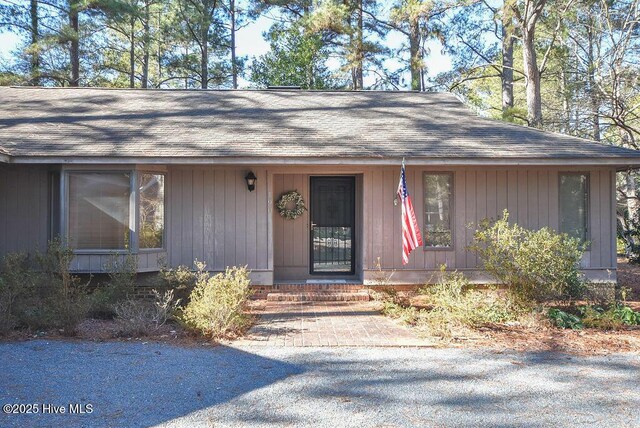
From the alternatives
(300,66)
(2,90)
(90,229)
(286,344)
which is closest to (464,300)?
(286,344)

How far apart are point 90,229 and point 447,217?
20.8 ft

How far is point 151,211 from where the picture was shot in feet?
29.7

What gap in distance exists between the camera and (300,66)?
2112cm

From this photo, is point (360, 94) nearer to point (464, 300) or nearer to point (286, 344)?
point (464, 300)

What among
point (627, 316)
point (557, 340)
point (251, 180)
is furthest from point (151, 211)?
point (627, 316)

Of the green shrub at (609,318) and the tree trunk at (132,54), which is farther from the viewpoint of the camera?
the tree trunk at (132,54)

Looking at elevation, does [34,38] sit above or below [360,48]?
above

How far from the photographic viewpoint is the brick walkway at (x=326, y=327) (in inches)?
248

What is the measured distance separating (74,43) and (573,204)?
19.6m

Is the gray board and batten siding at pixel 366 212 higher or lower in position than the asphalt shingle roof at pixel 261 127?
lower

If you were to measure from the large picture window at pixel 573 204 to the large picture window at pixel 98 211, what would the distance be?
788 cm

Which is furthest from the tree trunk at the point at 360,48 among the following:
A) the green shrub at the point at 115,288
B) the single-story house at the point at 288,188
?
the green shrub at the point at 115,288

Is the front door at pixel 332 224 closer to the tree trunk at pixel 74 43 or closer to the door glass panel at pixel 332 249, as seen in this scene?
the door glass panel at pixel 332 249

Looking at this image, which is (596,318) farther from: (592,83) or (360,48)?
(360,48)
